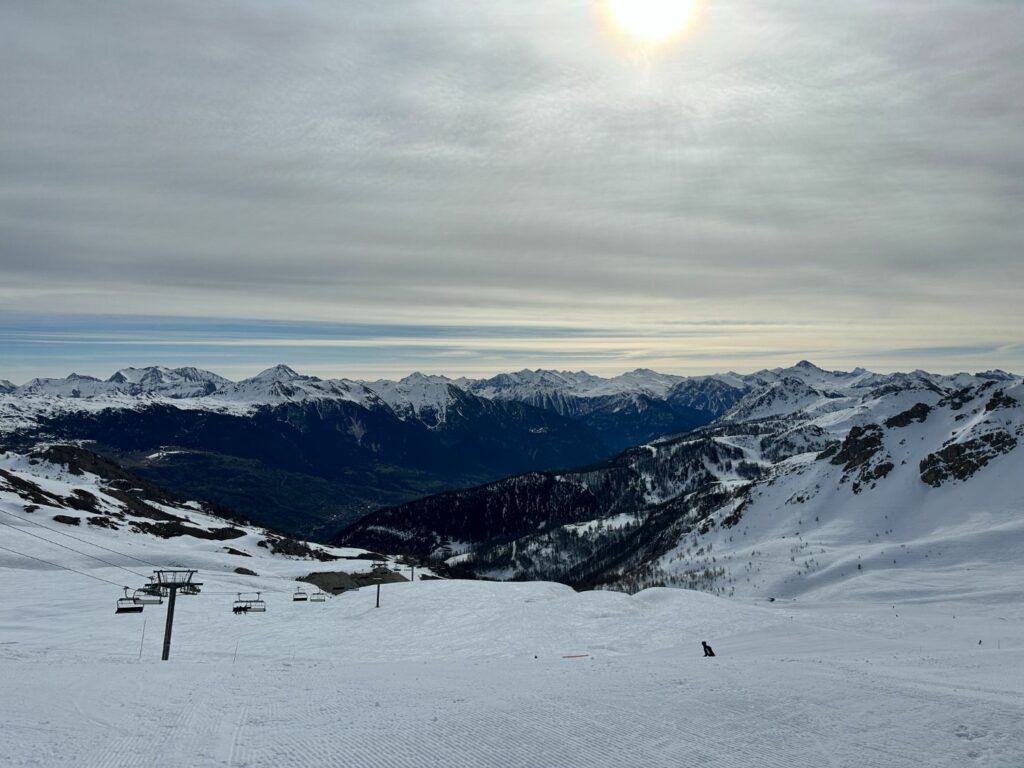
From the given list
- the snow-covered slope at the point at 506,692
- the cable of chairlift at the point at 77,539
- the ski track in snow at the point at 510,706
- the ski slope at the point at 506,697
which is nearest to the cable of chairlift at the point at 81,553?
the cable of chairlift at the point at 77,539

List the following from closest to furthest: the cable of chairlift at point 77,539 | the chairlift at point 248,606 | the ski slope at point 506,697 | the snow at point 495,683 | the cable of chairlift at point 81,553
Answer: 1. the ski slope at point 506,697
2. the snow at point 495,683
3. the chairlift at point 248,606
4. the cable of chairlift at point 81,553
5. the cable of chairlift at point 77,539

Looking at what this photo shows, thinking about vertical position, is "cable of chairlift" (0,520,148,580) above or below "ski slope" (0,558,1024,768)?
below

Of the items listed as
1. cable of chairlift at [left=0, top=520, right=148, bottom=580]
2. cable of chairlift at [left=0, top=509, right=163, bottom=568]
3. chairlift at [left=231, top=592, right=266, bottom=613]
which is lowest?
cable of chairlift at [left=0, top=509, right=163, bottom=568]

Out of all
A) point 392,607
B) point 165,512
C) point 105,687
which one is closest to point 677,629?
point 392,607


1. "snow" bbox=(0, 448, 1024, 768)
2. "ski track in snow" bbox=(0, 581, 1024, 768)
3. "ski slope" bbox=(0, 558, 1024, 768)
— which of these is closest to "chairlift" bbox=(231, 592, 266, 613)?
"snow" bbox=(0, 448, 1024, 768)

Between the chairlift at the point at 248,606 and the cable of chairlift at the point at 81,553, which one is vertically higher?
the chairlift at the point at 248,606

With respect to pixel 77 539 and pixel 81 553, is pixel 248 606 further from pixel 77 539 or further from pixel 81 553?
pixel 77 539

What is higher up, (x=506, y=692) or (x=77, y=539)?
(x=506, y=692)

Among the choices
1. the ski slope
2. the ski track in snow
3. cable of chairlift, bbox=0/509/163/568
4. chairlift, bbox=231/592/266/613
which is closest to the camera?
the ski track in snow

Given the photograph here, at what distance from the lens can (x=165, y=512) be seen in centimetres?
17525

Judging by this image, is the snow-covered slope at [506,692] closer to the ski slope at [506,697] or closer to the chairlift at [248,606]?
the ski slope at [506,697]

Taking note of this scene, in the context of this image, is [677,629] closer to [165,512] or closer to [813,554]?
[813,554]

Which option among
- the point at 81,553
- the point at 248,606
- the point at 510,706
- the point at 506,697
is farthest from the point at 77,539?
the point at 510,706

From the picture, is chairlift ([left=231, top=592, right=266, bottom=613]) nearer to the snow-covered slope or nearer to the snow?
the snow
